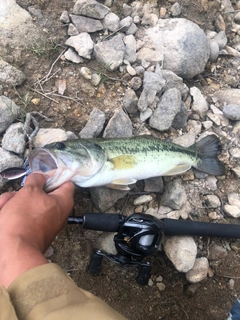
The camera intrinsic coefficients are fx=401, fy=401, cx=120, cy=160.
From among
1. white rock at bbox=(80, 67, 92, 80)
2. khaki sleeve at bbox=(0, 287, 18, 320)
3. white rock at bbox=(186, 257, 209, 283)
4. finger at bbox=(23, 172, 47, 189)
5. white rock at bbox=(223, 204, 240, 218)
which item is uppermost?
khaki sleeve at bbox=(0, 287, 18, 320)

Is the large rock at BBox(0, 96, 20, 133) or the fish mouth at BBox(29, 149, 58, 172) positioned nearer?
the fish mouth at BBox(29, 149, 58, 172)

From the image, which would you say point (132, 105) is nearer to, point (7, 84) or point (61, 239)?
point (7, 84)

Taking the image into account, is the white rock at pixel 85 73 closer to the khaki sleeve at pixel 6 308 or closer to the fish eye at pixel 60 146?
the fish eye at pixel 60 146

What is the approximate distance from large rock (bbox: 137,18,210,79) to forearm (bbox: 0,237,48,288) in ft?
9.45

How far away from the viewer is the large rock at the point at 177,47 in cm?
459

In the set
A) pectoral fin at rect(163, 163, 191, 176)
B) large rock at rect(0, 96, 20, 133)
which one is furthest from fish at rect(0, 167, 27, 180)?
pectoral fin at rect(163, 163, 191, 176)

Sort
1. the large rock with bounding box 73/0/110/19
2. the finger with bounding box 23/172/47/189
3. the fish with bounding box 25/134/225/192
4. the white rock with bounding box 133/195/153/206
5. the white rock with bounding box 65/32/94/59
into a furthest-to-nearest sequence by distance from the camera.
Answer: the large rock with bounding box 73/0/110/19
the white rock with bounding box 65/32/94/59
the white rock with bounding box 133/195/153/206
the fish with bounding box 25/134/225/192
the finger with bounding box 23/172/47/189

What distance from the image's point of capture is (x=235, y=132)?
175 inches

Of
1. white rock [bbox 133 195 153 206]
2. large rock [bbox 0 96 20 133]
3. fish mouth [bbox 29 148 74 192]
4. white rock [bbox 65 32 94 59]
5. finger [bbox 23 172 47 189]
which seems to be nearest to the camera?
finger [bbox 23 172 47 189]

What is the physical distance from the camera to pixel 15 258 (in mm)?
2158

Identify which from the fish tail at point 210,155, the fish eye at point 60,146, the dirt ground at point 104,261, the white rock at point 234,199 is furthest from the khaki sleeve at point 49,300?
the white rock at point 234,199

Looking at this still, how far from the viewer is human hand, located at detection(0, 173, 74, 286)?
2.14m

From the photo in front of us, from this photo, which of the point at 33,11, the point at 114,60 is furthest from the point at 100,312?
the point at 33,11

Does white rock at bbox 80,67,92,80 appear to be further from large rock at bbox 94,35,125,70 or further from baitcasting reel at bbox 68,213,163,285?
baitcasting reel at bbox 68,213,163,285
